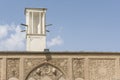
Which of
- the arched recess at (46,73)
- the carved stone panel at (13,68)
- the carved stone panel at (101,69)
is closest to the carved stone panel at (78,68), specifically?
the carved stone panel at (101,69)

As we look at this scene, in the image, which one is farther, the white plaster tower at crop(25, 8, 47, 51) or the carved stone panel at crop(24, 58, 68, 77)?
the white plaster tower at crop(25, 8, 47, 51)

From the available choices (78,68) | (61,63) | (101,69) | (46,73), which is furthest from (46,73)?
(101,69)

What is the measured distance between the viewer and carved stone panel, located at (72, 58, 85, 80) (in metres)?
24.0

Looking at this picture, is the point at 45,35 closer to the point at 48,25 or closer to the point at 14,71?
the point at 48,25

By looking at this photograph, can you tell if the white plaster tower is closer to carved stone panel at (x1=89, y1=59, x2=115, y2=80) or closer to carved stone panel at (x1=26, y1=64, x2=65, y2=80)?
carved stone panel at (x1=26, y1=64, x2=65, y2=80)

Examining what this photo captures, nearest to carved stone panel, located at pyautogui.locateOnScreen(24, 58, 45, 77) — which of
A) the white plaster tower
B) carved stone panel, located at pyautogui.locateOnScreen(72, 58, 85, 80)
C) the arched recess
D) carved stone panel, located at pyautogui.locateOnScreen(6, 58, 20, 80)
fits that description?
the arched recess

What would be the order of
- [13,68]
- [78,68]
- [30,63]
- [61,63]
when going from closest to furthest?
[13,68]
[30,63]
[61,63]
[78,68]

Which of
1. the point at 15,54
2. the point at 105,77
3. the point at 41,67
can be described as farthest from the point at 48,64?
the point at 105,77

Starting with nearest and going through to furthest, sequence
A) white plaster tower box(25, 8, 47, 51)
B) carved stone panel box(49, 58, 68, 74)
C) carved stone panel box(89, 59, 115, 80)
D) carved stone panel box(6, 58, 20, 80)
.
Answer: carved stone panel box(6, 58, 20, 80)
carved stone panel box(49, 58, 68, 74)
carved stone panel box(89, 59, 115, 80)
white plaster tower box(25, 8, 47, 51)

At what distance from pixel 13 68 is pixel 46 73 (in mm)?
1941

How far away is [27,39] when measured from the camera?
2505 centimetres

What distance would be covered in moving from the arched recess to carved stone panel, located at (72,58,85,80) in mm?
772

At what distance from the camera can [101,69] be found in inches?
954

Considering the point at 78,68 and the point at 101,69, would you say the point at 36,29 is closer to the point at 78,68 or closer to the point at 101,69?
the point at 78,68
